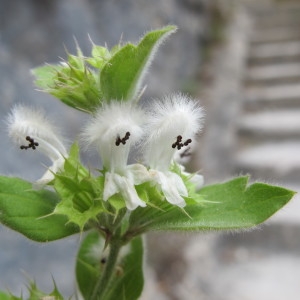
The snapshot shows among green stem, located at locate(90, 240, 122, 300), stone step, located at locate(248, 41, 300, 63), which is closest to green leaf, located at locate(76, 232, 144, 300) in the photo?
green stem, located at locate(90, 240, 122, 300)

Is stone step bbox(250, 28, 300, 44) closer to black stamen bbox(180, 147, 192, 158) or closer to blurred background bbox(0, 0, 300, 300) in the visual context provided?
blurred background bbox(0, 0, 300, 300)

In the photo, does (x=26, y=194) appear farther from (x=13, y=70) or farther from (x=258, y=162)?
(x=258, y=162)

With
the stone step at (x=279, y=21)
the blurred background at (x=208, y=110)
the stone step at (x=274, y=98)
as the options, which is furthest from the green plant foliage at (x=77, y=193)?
the stone step at (x=279, y=21)

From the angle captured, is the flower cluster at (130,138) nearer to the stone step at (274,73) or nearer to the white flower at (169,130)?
the white flower at (169,130)

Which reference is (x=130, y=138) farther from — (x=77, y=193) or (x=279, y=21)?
(x=279, y=21)

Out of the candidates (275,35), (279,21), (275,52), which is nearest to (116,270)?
(275,52)

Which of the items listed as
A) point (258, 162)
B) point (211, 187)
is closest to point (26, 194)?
point (211, 187)
